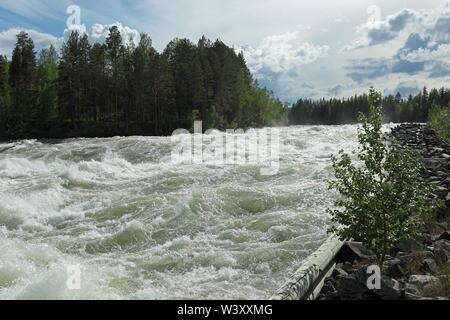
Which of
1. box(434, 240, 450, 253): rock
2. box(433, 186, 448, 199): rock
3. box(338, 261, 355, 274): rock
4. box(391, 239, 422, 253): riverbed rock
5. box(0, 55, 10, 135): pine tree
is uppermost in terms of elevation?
box(0, 55, 10, 135): pine tree

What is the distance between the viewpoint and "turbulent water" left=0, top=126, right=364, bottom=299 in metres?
8.93

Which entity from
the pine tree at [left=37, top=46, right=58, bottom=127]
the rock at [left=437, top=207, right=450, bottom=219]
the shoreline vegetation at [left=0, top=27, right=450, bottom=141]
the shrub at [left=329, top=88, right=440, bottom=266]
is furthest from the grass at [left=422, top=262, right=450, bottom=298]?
the pine tree at [left=37, top=46, right=58, bottom=127]

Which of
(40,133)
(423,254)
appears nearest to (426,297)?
(423,254)

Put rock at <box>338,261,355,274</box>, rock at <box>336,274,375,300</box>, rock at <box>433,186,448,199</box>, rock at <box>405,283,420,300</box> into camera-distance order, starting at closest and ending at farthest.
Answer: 1. rock at <box>405,283,420,300</box>
2. rock at <box>336,274,375,300</box>
3. rock at <box>338,261,355,274</box>
4. rock at <box>433,186,448,199</box>

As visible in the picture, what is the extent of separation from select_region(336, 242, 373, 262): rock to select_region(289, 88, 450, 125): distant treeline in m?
162

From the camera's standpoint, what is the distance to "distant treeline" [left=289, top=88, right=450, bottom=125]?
165 meters

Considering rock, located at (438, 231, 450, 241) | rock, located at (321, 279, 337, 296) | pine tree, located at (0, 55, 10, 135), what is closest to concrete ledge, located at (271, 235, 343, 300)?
rock, located at (321, 279, 337, 296)

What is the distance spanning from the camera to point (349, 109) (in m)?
179

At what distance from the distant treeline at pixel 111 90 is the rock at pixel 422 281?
59116 mm

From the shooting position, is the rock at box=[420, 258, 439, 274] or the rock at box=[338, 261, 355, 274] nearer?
the rock at box=[420, 258, 439, 274]

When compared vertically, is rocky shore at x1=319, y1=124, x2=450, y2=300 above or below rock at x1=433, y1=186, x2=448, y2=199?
below

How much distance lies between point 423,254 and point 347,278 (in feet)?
7.48

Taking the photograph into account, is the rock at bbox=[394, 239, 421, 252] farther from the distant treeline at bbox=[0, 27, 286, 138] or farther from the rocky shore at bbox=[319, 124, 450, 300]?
the distant treeline at bbox=[0, 27, 286, 138]

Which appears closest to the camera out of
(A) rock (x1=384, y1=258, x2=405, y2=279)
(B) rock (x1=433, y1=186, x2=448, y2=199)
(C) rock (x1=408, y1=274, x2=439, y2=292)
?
(C) rock (x1=408, y1=274, x2=439, y2=292)
